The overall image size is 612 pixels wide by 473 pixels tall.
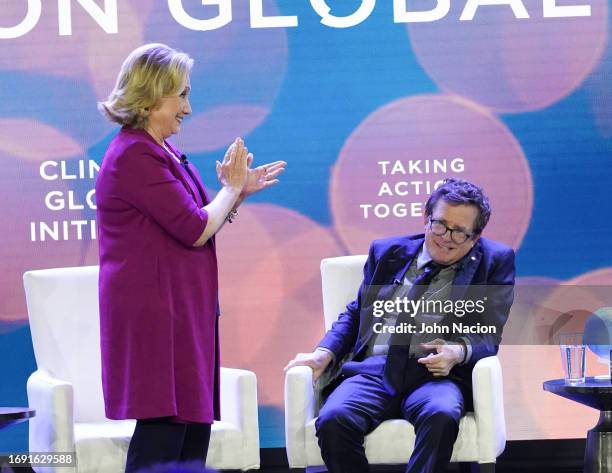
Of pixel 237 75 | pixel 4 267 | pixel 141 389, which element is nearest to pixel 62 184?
pixel 4 267

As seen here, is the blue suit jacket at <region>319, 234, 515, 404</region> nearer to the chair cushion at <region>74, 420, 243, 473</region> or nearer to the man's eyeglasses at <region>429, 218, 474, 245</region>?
the man's eyeglasses at <region>429, 218, 474, 245</region>

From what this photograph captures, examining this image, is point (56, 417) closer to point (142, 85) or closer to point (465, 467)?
point (142, 85)

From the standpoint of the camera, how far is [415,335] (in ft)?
11.0

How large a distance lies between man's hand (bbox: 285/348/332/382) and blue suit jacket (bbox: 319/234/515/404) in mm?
44

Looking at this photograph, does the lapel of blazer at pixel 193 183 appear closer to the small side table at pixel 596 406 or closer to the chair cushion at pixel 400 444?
the chair cushion at pixel 400 444

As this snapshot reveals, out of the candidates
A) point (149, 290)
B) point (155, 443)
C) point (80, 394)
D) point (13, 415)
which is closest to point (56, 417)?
point (13, 415)

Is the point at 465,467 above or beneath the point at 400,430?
beneath

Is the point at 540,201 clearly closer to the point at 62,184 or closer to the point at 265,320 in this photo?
the point at 265,320

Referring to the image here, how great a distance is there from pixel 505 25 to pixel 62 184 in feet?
6.88

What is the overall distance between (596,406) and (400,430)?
0.80 meters

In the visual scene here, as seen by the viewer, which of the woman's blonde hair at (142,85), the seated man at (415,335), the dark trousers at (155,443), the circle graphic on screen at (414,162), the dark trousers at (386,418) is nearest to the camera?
the dark trousers at (155,443)

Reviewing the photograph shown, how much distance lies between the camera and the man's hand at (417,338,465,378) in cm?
329

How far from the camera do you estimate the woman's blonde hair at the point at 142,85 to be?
2.80 m

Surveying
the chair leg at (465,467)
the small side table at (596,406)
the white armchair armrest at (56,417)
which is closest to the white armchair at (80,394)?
the white armchair armrest at (56,417)
